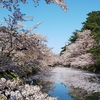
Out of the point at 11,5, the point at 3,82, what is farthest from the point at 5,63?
the point at 3,82

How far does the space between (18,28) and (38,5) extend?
4183 millimetres

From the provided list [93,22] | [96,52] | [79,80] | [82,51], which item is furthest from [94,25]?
[79,80]

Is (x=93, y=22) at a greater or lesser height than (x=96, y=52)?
greater

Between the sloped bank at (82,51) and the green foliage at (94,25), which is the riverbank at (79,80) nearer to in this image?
the green foliage at (94,25)

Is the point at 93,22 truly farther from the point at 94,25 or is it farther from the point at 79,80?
the point at 79,80

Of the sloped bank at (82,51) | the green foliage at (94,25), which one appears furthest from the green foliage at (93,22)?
the sloped bank at (82,51)

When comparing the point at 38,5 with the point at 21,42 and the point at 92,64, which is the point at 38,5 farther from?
the point at 92,64

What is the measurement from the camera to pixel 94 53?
42.2m

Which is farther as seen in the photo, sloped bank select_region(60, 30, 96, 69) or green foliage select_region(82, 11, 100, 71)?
sloped bank select_region(60, 30, 96, 69)

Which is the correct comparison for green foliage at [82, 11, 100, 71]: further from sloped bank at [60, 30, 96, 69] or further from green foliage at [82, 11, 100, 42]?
sloped bank at [60, 30, 96, 69]

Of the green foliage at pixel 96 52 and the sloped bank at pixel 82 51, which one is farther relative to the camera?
the sloped bank at pixel 82 51

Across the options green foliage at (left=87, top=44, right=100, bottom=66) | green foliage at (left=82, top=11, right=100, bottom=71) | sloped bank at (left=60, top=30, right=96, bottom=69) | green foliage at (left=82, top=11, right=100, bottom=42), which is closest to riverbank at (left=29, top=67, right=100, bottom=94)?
green foliage at (left=87, top=44, right=100, bottom=66)

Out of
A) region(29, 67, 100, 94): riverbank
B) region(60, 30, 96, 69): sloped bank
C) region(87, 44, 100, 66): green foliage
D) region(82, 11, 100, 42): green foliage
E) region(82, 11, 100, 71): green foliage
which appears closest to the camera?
region(29, 67, 100, 94): riverbank

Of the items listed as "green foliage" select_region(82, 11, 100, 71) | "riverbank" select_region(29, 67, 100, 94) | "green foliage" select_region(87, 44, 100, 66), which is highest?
"green foliage" select_region(82, 11, 100, 71)
